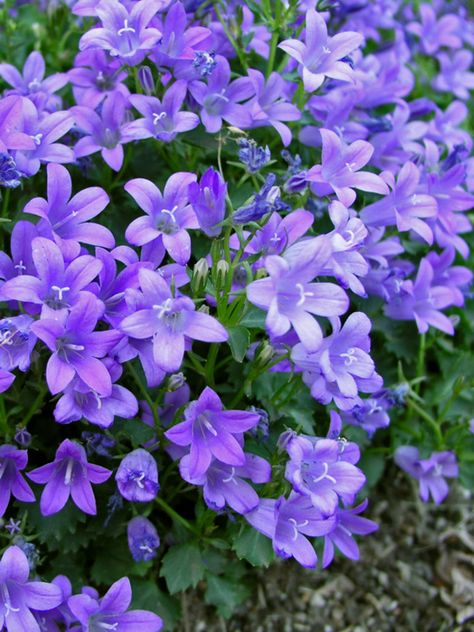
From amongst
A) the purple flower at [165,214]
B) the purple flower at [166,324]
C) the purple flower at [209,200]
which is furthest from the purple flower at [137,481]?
the purple flower at [209,200]

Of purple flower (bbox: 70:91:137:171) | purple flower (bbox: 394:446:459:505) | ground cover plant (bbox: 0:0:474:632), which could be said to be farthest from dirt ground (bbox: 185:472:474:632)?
purple flower (bbox: 70:91:137:171)

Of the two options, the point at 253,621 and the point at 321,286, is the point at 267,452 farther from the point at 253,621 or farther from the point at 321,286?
the point at 253,621

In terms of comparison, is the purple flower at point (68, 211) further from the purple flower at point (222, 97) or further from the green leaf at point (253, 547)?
the green leaf at point (253, 547)

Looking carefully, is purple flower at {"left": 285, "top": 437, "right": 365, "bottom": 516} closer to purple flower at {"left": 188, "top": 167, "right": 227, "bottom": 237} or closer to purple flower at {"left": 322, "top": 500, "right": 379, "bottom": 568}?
purple flower at {"left": 322, "top": 500, "right": 379, "bottom": 568}

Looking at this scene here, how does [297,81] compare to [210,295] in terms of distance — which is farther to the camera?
[297,81]

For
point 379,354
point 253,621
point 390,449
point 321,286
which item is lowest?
point 253,621

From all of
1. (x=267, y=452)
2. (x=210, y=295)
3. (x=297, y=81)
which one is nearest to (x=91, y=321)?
(x=210, y=295)

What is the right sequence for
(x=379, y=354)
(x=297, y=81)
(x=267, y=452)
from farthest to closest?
1. (x=379, y=354)
2. (x=297, y=81)
3. (x=267, y=452)
